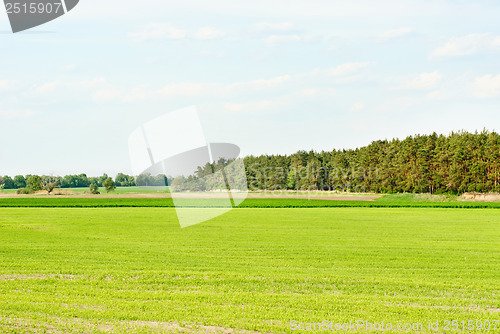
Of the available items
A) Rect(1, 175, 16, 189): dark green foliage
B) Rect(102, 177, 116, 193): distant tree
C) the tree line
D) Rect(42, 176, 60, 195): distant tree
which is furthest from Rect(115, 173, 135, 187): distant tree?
Rect(1, 175, 16, 189): dark green foliage

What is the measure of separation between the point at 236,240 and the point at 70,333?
14915 mm

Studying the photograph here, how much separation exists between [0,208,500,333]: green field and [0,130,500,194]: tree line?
35370 mm

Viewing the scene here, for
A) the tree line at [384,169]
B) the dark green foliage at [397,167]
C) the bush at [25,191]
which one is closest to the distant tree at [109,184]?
the tree line at [384,169]

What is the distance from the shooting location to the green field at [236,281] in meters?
10.0

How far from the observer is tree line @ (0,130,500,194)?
8656 cm

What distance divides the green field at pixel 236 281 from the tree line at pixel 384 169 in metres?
35.4

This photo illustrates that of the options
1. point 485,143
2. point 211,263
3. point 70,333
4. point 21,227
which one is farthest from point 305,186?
point 70,333

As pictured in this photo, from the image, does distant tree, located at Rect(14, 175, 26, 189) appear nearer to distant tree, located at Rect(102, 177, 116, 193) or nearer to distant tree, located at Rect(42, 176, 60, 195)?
distant tree, located at Rect(42, 176, 60, 195)

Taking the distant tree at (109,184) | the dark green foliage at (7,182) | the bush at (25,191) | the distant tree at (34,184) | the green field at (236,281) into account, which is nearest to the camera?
the green field at (236,281)

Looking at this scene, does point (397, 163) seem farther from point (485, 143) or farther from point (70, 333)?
point (70, 333)

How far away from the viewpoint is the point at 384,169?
10744cm

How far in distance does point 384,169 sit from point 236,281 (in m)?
98.4

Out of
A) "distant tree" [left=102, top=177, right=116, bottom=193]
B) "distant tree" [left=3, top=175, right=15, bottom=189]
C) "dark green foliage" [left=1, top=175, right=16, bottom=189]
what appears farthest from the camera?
"distant tree" [left=3, top=175, right=15, bottom=189]

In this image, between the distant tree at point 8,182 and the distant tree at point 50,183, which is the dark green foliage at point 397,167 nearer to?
the distant tree at point 50,183
